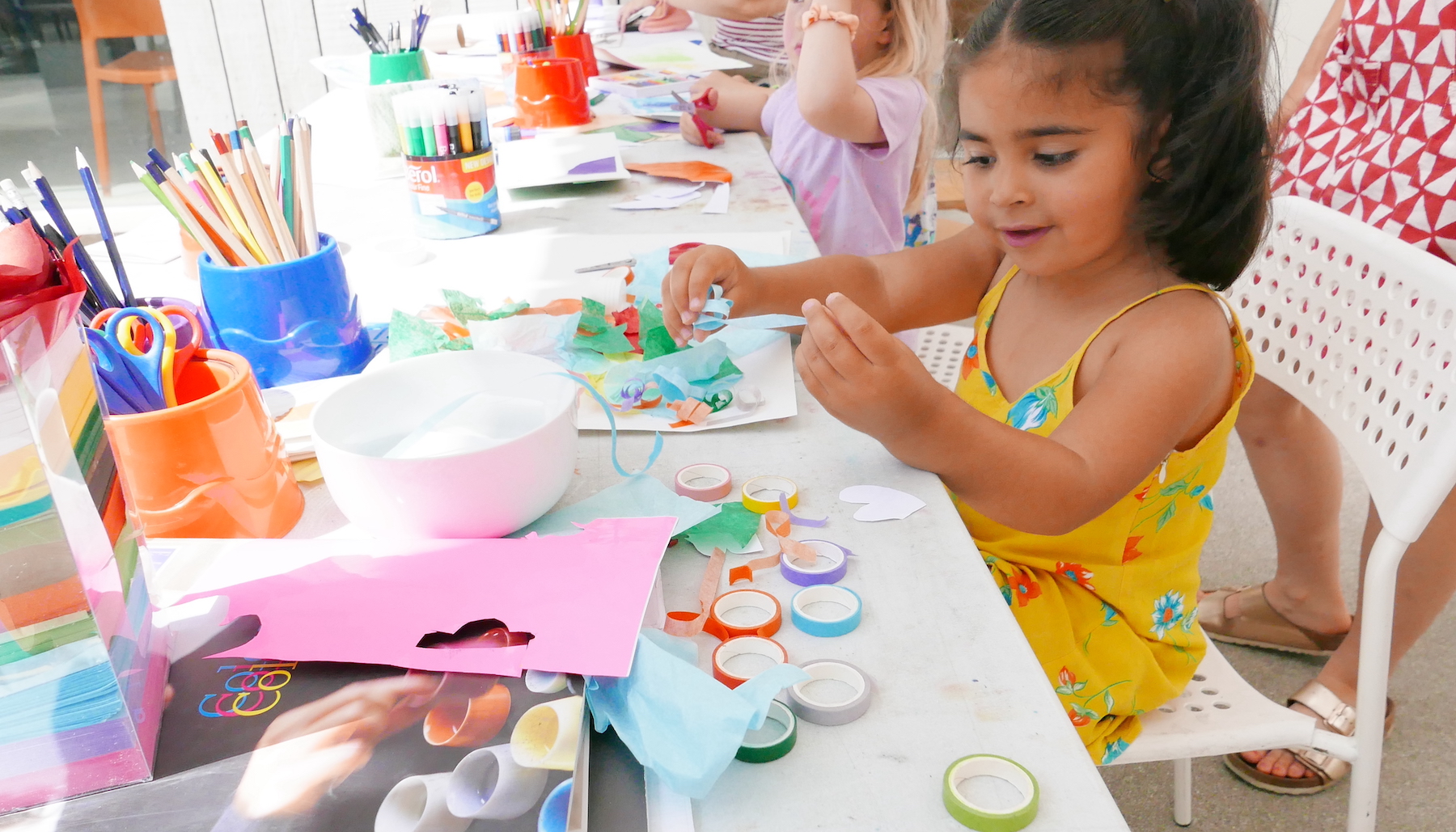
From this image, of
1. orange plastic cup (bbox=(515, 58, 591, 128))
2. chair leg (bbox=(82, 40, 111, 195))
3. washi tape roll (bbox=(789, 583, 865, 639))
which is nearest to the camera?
washi tape roll (bbox=(789, 583, 865, 639))

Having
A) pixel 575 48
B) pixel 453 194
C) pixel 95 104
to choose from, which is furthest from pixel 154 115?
pixel 453 194

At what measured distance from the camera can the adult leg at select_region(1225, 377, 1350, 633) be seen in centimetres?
126

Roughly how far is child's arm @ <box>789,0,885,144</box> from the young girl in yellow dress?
418 millimetres

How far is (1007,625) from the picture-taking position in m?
0.48

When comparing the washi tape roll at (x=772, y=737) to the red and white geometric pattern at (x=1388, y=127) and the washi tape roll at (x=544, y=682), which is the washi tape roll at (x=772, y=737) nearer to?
the washi tape roll at (x=544, y=682)

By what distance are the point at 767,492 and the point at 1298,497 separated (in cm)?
100

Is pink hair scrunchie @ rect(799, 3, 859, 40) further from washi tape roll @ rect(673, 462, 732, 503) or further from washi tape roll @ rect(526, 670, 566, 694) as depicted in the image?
washi tape roll @ rect(526, 670, 566, 694)

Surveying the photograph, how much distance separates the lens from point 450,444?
56cm

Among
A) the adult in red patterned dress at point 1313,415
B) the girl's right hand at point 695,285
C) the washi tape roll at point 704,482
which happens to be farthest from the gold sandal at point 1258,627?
the washi tape roll at point 704,482

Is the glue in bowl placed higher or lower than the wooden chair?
higher

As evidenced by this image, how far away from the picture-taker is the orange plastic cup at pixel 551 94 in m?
1.48

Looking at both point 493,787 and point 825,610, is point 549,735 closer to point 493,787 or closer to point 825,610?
point 493,787

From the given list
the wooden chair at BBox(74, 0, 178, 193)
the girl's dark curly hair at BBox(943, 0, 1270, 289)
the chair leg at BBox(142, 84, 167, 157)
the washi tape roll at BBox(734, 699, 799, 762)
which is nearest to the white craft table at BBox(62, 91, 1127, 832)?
the washi tape roll at BBox(734, 699, 799, 762)

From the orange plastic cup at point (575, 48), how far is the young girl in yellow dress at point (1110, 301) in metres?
0.96
